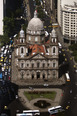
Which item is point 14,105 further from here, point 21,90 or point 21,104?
point 21,90

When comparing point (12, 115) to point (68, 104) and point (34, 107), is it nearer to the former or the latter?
Result: point (34, 107)

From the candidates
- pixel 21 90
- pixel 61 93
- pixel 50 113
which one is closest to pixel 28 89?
pixel 21 90

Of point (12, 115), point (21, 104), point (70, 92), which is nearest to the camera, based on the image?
point (12, 115)

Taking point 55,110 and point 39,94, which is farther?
point 39,94

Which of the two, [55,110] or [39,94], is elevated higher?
[55,110]

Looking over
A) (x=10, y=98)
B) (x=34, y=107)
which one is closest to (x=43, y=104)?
(x=34, y=107)

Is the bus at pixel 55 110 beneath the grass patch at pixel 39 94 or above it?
above

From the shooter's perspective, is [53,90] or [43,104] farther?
[53,90]

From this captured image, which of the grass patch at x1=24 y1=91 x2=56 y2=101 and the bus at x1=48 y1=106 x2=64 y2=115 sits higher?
the bus at x1=48 y1=106 x2=64 y2=115

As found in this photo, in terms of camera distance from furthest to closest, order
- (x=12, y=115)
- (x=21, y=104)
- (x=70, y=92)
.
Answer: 1. (x=70, y=92)
2. (x=21, y=104)
3. (x=12, y=115)

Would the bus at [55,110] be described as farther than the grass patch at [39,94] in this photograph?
No

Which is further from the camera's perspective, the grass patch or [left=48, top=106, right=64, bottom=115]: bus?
the grass patch
